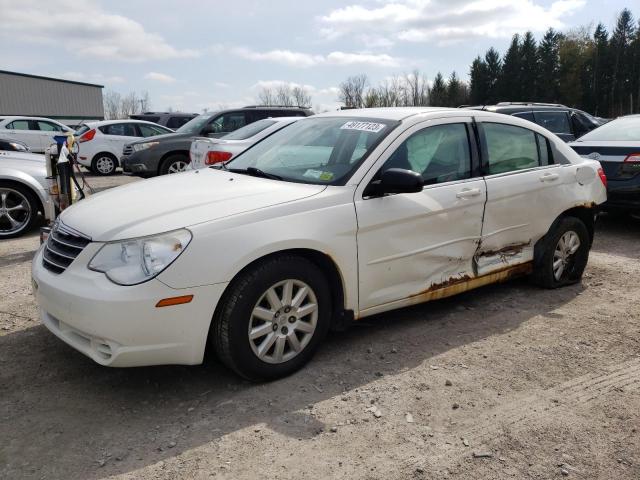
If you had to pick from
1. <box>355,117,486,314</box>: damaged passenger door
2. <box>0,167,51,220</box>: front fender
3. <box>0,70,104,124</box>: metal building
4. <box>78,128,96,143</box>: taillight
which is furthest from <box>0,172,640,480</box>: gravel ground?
<box>0,70,104,124</box>: metal building

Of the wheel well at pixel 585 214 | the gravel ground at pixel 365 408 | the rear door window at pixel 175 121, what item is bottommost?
the gravel ground at pixel 365 408

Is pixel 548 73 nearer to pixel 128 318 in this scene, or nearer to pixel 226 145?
pixel 226 145

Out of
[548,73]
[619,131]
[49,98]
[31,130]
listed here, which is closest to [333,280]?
[619,131]

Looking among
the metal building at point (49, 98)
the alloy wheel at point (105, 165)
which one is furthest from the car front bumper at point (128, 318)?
the metal building at point (49, 98)

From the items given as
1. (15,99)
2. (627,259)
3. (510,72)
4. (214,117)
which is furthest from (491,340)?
(510,72)

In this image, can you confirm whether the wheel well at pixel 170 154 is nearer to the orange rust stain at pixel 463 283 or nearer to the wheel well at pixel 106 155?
the wheel well at pixel 106 155

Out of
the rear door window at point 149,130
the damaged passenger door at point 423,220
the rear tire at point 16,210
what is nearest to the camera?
the damaged passenger door at point 423,220

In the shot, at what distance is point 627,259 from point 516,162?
257 cm

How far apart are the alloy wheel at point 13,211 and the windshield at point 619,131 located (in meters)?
7.93

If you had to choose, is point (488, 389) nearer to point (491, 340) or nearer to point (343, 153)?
point (491, 340)

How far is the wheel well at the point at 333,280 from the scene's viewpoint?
11.0 ft

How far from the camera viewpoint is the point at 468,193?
13.4ft

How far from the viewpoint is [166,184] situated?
152 inches

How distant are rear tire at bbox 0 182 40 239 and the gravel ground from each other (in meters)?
3.48
